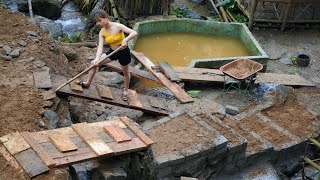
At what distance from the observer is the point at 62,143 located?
5.51 metres

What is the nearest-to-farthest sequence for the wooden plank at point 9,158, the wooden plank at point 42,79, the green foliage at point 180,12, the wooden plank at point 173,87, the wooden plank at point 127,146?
the wooden plank at point 9,158 → the wooden plank at point 127,146 → the wooden plank at point 42,79 → the wooden plank at point 173,87 → the green foliage at point 180,12

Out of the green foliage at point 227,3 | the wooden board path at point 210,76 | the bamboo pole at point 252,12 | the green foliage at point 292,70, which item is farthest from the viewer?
the green foliage at point 227,3

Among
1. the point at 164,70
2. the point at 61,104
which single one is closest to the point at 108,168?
the point at 61,104

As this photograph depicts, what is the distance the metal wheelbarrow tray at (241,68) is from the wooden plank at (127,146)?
13.7ft

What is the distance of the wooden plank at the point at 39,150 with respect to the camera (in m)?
5.13

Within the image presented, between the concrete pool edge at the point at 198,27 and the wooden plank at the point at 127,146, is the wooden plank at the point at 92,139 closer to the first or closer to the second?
the wooden plank at the point at 127,146

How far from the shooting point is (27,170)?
16.6 feet

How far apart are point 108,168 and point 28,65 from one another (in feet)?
11.5

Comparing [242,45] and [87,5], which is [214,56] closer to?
[242,45]

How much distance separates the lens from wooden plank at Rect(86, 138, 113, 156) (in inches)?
216

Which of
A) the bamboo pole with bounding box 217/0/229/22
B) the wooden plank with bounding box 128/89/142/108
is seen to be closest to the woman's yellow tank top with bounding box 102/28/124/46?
the wooden plank with bounding box 128/89/142/108

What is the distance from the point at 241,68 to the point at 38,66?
16.0ft

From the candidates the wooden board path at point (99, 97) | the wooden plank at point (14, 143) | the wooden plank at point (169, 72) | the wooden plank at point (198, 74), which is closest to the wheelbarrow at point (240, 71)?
the wooden plank at point (198, 74)

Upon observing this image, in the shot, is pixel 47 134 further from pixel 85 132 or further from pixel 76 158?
pixel 76 158
